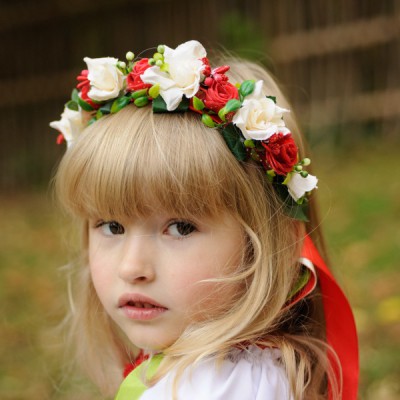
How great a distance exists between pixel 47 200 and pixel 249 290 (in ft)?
15.0

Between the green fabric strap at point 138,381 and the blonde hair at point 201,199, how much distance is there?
42 mm

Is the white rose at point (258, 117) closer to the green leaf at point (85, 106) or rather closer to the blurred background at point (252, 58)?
the green leaf at point (85, 106)

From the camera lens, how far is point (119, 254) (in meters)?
1.75

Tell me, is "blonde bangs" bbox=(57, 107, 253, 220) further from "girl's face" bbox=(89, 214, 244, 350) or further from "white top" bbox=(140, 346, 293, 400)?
"white top" bbox=(140, 346, 293, 400)

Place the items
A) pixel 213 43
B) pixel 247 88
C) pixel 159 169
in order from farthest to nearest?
pixel 213 43
pixel 247 88
pixel 159 169

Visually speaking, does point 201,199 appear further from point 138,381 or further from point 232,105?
point 138,381

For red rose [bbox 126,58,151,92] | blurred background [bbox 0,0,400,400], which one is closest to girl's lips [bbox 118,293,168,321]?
red rose [bbox 126,58,151,92]

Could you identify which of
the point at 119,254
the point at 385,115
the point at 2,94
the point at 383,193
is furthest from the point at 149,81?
the point at 2,94

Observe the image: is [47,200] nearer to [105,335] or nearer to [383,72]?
[383,72]

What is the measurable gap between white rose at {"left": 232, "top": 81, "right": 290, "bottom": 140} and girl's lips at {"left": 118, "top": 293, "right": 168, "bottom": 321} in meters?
0.45

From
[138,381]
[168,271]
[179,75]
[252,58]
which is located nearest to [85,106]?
[179,75]

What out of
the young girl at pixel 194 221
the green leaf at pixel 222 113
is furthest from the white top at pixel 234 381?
the green leaf at pixel 222 113

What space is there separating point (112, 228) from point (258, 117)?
454 millimetres

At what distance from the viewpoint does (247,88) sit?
175 centimetres
